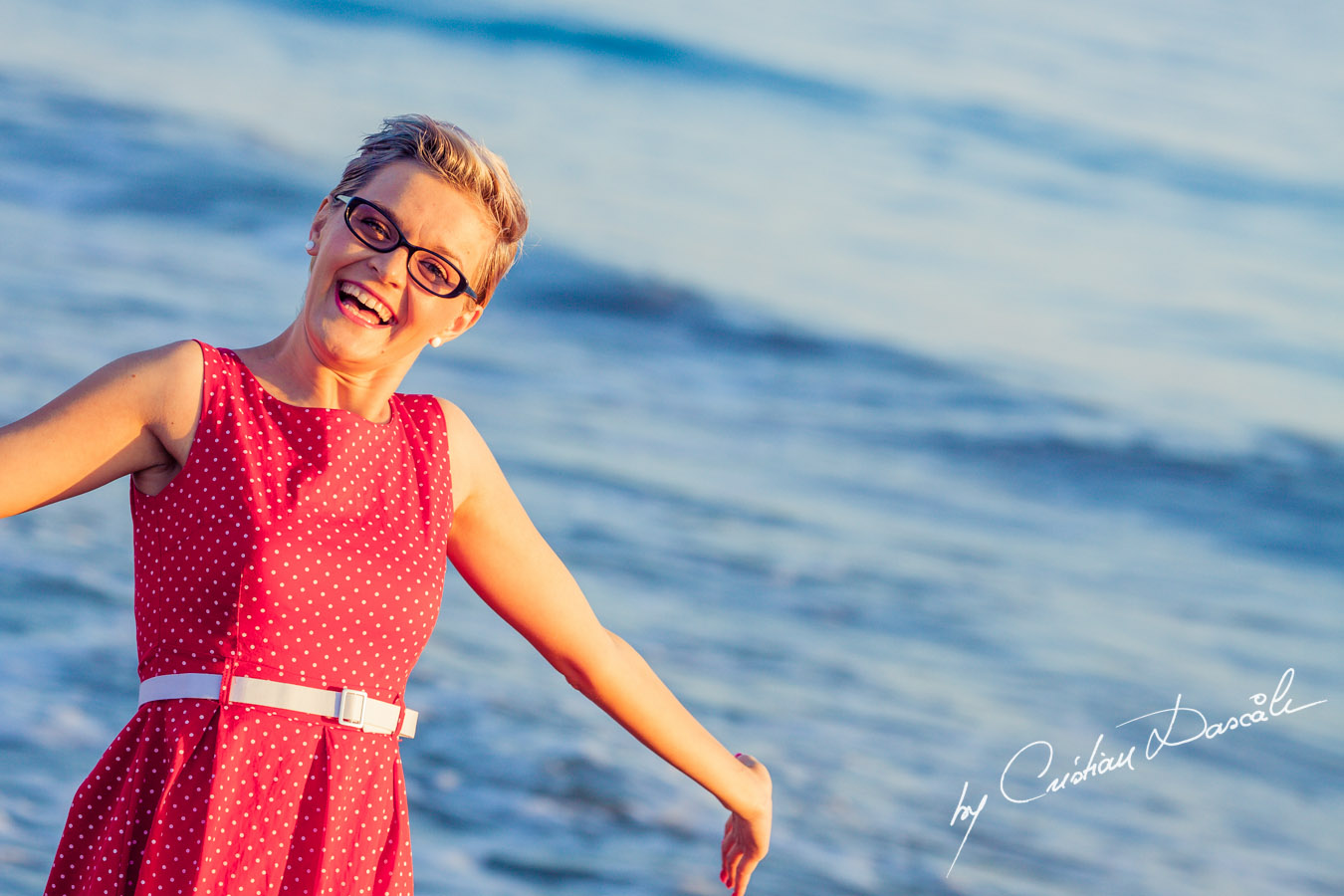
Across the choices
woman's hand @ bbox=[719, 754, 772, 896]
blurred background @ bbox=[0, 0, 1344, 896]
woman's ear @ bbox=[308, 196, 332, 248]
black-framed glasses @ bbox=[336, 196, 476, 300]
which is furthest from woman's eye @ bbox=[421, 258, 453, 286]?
blurred background @ bbox=[0, 0, 1344, 896]

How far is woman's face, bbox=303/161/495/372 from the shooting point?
7.21ft

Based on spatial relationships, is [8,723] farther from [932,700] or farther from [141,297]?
[141,297]

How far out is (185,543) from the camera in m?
2.04

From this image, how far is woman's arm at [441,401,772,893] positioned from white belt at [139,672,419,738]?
0.36 m

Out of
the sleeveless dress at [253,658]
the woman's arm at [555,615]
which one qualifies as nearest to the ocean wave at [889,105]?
the woman's arm at [555,615]

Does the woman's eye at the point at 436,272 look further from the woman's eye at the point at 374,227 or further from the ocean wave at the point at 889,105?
the ocean wave at the point at 889,105

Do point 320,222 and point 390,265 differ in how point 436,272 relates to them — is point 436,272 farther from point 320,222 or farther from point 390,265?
point 320,222

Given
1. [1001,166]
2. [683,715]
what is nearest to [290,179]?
[1001,166]

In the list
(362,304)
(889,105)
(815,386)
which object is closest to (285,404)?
(362,304)

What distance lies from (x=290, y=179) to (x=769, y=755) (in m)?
11.8

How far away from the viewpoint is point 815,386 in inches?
523

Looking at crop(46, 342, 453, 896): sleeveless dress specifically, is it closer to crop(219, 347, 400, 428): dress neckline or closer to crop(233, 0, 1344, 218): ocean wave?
crop(219, 347, 400, 428): dress neckline

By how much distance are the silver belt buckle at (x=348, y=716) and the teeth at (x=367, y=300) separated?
57 centimetres

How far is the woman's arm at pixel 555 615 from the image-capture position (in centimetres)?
244
